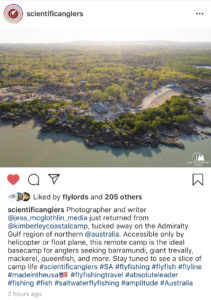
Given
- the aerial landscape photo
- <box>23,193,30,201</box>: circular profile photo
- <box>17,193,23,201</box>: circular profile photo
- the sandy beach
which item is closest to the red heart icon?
<box>17,193,23,201</box>: circular profile photo

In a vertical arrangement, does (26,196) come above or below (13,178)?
below

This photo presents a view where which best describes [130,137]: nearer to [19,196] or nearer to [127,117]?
[127,117]

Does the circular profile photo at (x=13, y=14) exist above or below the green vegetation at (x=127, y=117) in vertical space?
above

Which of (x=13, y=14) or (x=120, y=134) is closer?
(x=13, y=14)

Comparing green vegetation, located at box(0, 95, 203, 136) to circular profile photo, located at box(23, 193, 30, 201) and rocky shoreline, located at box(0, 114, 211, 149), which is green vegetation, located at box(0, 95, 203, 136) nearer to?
rocky shoreline, located at box(0, 114, 211, 149)

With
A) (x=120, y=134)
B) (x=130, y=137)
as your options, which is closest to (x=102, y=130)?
(x=120, y=134)

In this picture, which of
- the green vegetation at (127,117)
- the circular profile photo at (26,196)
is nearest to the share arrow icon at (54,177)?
the circular profile photo at (26,196)

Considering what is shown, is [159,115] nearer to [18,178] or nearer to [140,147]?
[140,147]

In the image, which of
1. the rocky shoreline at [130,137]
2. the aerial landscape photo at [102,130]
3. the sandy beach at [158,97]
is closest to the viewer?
the aerial landscape photo at [102,130]

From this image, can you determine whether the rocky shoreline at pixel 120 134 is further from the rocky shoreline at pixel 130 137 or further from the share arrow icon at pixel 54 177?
the share arrow icon at pixel 54 177
